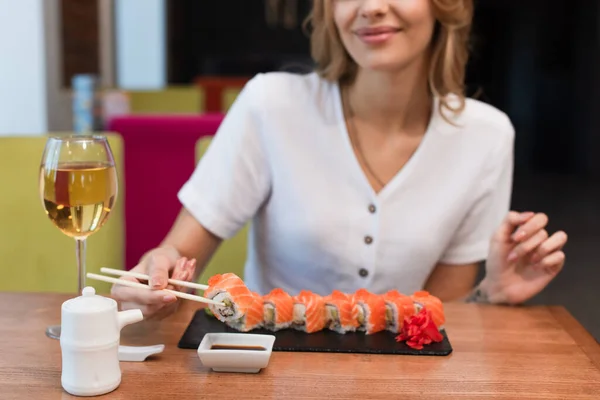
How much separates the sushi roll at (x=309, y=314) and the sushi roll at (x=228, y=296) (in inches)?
3.1

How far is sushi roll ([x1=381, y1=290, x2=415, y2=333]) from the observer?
1.11m

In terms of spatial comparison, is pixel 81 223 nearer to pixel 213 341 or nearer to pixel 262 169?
pixel 213 341

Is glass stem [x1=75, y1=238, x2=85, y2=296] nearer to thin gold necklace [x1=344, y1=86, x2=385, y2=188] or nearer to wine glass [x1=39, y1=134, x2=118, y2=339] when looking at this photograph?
wine glass [x1=39, y1=134, x2=118, y2=339]

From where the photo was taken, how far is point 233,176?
→ 1599mm

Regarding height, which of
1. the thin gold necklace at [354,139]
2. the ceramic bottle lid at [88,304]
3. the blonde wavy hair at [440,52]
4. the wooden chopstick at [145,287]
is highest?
the blonde wavy hair at [440,52]

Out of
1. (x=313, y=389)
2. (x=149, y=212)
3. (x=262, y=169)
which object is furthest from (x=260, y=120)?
A: (x=149, y=212)

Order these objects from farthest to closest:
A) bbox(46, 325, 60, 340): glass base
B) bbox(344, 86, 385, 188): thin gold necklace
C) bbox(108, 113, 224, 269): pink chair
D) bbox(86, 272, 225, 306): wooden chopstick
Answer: bbox(108, 113, 224, 269): pink chair < bbox(344, 86, 385, 188): thin gold necklace < bbox(46, 325, 60, 340): glass base < bbox(86, 272, 225, 306): wooden chopstick

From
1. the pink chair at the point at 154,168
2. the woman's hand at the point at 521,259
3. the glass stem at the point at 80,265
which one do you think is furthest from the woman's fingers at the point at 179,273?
the pink chair at the point at 154,168

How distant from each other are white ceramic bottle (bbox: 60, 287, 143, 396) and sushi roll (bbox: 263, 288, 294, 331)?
282 millimetres

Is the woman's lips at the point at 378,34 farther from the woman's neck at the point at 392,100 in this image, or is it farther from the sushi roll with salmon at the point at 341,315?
the sushi roll with salmon at the point at 341,315

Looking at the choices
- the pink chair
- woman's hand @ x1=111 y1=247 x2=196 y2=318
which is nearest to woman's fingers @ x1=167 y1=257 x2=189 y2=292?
woman's hand @ x1=111 y1=247 x2=196 y2=318

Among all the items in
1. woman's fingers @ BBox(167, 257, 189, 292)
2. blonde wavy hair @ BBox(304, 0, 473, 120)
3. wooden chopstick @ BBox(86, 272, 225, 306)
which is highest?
blonde wavy hair @ BBox(304, 0, 473, 120)

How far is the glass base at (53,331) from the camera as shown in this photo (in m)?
1.09

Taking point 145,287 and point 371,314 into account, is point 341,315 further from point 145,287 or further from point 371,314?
point 145,287
